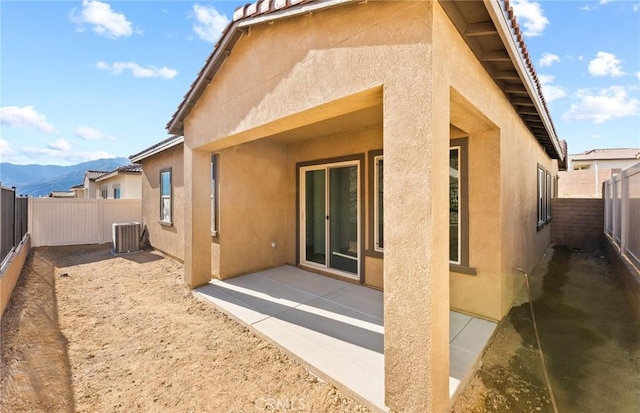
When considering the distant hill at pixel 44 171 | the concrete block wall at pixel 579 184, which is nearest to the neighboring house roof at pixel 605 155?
the concrete block wall at pixel 579 184

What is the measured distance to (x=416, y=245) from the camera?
7.91 feet

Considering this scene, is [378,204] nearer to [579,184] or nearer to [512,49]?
[512,49]

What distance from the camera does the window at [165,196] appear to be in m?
9.18

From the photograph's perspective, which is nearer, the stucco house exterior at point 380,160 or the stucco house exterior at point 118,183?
the stucco house exterior at point 380,160

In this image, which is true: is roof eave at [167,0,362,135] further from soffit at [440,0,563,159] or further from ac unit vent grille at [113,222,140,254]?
ac unit vent grille at [113,222,140,254]

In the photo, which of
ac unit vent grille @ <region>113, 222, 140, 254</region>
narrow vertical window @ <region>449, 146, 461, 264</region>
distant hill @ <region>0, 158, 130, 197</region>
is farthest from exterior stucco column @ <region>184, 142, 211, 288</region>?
distant hill @ <region>0, 158, 130, 197</region>

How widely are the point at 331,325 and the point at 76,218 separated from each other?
12.6 meters

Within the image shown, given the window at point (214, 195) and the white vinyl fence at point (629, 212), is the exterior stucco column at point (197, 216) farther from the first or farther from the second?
the white vinyl fence at point (629, 212)

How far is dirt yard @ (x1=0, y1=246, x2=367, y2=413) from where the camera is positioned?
2830 mm

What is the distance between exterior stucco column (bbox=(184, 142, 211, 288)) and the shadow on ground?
541 cm

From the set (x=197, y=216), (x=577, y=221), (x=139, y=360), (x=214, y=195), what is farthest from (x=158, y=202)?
(x=577, y=221)

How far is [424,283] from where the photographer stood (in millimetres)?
2381

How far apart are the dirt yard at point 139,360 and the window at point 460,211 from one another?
299cm

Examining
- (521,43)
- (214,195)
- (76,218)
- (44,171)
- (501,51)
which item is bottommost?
(76,218)
